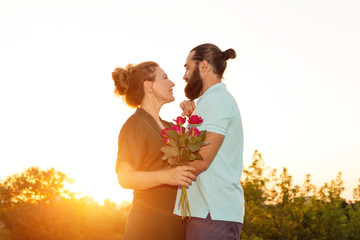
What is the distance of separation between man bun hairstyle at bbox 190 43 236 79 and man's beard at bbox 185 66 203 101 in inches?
Result: 5.9

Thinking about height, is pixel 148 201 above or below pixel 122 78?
below

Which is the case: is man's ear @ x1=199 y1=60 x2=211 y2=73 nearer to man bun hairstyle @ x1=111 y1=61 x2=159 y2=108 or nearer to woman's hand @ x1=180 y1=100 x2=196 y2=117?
woman's hand @ x1=180 y1=100 x2=196 y2=117

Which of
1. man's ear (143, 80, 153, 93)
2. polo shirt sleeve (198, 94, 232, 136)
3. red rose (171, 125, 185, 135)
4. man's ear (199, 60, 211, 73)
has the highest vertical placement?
man's ear (143, 80, 153, 93)

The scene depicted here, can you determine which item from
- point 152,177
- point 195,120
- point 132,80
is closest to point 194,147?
point 195,120

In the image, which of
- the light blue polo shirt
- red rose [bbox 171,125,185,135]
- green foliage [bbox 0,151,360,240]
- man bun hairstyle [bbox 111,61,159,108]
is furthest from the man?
green foliage [bbox 0,151,360,240]

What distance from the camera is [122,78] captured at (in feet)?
18.4

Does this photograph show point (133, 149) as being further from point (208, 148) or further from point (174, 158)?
point (208, 148)

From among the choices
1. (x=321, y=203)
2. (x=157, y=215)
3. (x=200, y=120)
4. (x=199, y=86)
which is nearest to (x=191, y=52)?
(x=199, y=86)

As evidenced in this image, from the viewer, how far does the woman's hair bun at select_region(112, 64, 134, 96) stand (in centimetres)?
563

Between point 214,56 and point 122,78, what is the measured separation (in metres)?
1.42

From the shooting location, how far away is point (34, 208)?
46.1 meters

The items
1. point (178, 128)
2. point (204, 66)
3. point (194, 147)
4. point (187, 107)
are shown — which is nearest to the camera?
point (194, 147)

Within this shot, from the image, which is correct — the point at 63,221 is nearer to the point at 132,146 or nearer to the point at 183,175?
the point at 132,146

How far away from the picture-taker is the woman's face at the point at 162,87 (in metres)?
5.67
